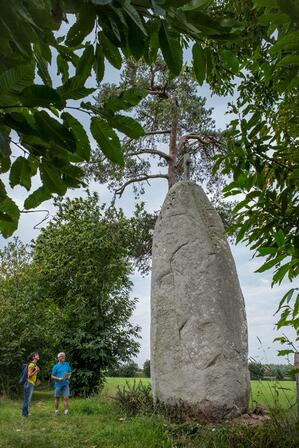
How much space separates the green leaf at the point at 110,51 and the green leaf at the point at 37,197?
14.8 inches

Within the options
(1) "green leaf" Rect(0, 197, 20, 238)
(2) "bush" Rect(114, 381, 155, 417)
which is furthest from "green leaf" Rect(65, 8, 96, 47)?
(2) "bush" Rect(114, 381, 155, 417)

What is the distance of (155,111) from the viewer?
15.6 m

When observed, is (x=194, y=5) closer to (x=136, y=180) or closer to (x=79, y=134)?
(x=79, y=134)

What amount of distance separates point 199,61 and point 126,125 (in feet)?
1.02

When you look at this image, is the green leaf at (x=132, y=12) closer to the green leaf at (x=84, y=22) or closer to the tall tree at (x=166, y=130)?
the green leaf at (x=84, y=22)

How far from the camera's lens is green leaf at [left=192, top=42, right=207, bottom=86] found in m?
1.25

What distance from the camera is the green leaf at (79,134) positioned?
1091mm

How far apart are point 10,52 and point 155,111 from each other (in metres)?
15.0

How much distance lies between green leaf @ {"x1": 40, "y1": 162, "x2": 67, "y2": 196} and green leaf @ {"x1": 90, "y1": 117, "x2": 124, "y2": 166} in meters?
0.15

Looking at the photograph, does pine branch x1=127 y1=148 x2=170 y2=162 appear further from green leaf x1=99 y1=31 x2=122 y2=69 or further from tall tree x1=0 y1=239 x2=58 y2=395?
green leaf x1=99 y1=31 x2=122 y2=69

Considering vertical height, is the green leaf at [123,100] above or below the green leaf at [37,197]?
above

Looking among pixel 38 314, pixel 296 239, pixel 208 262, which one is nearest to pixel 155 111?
pixel 38 314

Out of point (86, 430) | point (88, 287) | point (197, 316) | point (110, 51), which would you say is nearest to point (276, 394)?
point (197, 316)

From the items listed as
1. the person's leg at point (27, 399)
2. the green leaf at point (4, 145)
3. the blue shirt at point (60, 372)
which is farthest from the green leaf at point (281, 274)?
the blue shirt at point (60, 372)
